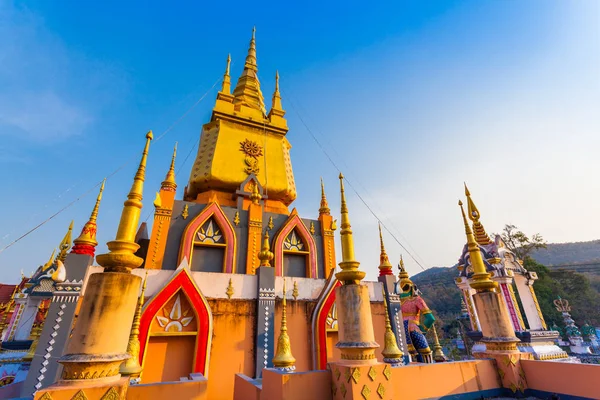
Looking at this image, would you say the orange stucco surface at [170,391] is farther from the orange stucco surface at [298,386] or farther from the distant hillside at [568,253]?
the distant hillside at [568,253]

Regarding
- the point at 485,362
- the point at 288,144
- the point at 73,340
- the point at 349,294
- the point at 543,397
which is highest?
the point at 288,144

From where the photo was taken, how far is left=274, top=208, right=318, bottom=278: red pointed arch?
42.5 ft

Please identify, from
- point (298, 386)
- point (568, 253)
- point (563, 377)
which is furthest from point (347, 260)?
point (568, 253)

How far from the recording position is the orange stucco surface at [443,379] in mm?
4778

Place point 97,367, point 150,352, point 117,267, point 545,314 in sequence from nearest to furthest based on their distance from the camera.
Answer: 1. point 97,367
2. point 117,267
3. point 150,352
4. point 545,314

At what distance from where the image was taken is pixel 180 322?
8.70m

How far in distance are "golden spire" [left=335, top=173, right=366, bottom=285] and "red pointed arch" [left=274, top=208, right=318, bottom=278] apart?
300 inches

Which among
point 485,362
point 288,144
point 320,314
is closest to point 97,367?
point 485,362

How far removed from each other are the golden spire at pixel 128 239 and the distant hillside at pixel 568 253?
12176 centimetres

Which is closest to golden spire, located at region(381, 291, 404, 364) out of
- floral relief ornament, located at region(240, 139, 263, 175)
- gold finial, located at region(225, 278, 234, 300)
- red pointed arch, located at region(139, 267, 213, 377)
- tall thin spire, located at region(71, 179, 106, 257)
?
red pointed arch, located at region(139, 267, 213, 377)

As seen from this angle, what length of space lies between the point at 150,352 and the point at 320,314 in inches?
213

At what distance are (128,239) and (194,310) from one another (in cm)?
546

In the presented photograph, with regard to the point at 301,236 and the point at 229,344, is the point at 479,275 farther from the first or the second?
the point at 301,236

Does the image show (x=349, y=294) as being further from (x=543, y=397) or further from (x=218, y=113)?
(x=218, y=113)
